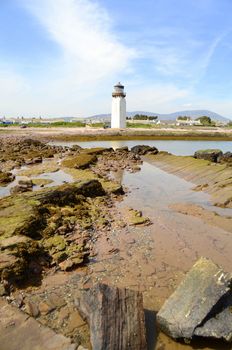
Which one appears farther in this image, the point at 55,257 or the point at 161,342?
the point at 55,257

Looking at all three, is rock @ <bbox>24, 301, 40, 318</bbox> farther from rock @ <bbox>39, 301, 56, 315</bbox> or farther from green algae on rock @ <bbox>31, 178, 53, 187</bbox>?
green algae on rock @ <bbox>31, 178, 53, 187</bbox>

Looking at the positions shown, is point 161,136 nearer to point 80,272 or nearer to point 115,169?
point 115,169

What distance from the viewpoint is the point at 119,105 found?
85500mm

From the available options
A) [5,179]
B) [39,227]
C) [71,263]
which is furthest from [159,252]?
[5,179]

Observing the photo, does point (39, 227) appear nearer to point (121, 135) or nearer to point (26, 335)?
point (26, 335)

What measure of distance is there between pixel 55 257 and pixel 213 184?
43.4 ft

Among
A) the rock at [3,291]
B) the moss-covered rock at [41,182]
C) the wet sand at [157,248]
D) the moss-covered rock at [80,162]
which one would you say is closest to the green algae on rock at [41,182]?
the moss-covered rock at [41,182]

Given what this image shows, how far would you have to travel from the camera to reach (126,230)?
11930mm

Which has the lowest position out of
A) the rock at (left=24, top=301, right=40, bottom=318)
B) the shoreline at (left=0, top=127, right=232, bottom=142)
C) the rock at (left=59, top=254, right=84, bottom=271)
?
the shoreline at (left=0, top=127, right=232, bottom=142)

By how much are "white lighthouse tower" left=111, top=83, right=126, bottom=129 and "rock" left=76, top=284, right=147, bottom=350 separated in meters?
81.6

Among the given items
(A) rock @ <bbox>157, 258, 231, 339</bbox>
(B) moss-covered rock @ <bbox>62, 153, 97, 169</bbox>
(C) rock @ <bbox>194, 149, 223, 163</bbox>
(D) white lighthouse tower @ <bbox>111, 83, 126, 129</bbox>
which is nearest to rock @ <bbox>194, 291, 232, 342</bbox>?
(A) rock @ <bbox>157, 258, 231, 339</bbox>

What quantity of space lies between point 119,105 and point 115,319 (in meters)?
82.2

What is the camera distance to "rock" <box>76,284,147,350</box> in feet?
18.2

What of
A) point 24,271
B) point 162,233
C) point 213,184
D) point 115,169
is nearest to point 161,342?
point 24,271
